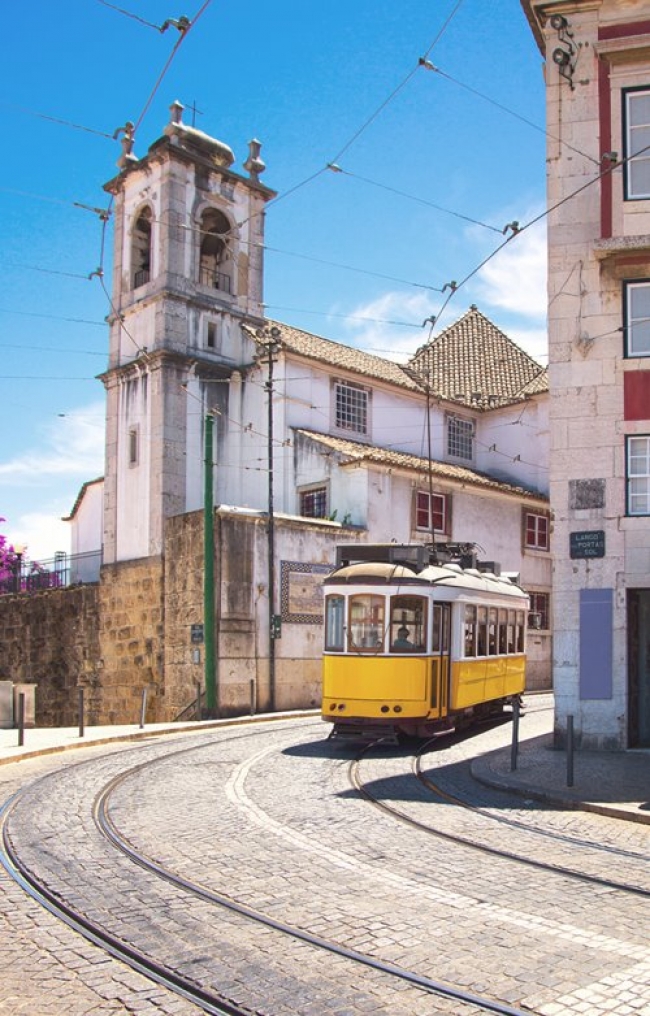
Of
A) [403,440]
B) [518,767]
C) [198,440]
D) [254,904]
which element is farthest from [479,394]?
[254,904]

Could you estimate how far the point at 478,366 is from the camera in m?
41.5

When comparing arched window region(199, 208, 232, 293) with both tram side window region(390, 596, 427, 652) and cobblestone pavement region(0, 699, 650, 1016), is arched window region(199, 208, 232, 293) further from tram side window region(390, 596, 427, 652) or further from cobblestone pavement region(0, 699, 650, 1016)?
cobblestone pavement region(0, 699, 650, 1016)

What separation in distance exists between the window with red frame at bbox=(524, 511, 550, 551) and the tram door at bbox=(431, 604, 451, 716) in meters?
20.2

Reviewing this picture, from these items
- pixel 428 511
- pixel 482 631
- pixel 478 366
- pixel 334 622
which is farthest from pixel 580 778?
pixel 478 366

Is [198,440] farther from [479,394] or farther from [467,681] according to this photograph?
[467,681]

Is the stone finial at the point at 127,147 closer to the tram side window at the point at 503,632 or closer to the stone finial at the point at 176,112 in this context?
the stone finial at the point at 176,112

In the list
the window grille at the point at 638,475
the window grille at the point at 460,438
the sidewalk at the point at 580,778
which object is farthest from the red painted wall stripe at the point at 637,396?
the window grille at the point at 460,438

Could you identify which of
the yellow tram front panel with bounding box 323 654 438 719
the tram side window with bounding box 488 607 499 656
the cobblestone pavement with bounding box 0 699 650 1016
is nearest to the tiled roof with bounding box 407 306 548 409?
the tram side window with bounding box 488 607 499 656

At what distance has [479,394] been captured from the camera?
39.2 metres

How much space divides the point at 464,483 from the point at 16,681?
676 inches

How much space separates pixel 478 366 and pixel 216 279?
12.0 m

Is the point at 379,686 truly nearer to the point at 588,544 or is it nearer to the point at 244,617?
the point at 588,544

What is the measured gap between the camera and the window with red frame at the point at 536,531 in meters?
36.8

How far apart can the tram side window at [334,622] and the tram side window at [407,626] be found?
2.60ft
